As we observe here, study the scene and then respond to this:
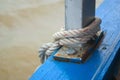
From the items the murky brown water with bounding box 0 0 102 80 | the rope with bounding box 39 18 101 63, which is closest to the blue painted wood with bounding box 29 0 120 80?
the rope with bounding box 39 18 101 63

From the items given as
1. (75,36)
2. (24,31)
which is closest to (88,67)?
(75,36)

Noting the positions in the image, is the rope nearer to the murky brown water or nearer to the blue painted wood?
the blue painted wood

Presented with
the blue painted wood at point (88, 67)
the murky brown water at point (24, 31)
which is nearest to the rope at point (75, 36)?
the blue painted wood at point (88, 67)

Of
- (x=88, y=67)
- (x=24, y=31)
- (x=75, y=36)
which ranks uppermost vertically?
(x=75, y=36)

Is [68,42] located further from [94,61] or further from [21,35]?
[21,35]

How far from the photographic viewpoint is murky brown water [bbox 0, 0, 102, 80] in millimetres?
2352

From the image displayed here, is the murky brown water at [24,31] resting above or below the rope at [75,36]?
below

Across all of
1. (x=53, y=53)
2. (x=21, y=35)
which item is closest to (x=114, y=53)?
(x=53, y=53)

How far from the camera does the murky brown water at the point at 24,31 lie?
2.35m

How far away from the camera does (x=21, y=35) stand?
9.36 feet

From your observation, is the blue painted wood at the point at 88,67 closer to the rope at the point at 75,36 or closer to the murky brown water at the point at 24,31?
the rope at the point at 75,36

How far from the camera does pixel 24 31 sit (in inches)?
115

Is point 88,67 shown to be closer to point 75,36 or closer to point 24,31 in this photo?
point 75,36

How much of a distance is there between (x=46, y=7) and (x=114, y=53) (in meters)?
2.54
